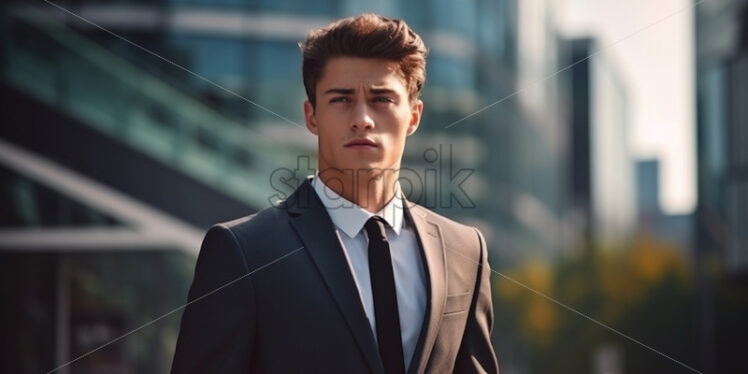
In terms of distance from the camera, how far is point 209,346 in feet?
9.02

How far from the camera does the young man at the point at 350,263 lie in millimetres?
2771

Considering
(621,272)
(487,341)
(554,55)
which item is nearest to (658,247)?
(621,272)

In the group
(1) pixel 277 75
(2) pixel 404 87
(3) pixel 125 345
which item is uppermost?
(1) pixel 277 75

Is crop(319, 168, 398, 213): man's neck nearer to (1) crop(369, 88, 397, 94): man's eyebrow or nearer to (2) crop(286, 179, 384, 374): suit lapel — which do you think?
(2) crop(286, 179, 384, 374): suit lapel

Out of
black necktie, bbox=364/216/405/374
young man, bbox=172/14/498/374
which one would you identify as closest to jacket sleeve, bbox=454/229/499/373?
young man, bbox=172/14/498/374

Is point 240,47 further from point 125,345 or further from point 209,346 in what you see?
point 209,346

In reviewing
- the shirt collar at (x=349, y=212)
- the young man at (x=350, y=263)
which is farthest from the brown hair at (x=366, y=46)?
the shirt collar at (x=349, y=212)

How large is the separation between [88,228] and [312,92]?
47.7ft

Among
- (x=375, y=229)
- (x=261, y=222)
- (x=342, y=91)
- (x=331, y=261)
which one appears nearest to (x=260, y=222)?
(x=261, y=222)

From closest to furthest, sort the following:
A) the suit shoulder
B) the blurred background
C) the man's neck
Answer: the suit shoulder < the man's neck < the blurred background

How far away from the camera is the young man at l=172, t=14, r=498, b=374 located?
2771mm

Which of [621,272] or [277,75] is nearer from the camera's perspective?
[277,75]

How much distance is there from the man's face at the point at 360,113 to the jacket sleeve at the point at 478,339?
51 cm

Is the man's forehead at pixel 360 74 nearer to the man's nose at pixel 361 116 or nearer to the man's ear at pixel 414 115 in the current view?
the man's nose at pixel 361 116
